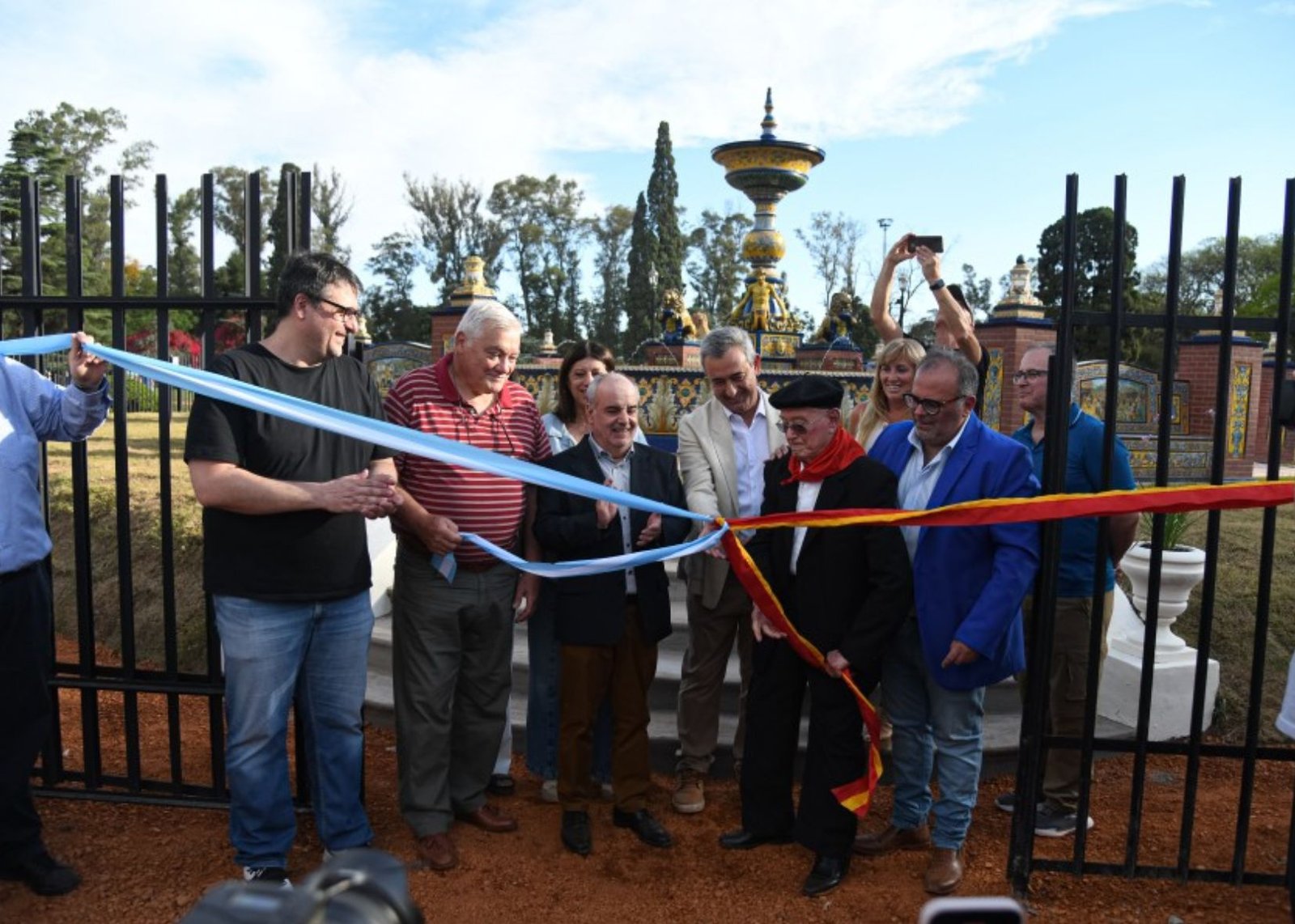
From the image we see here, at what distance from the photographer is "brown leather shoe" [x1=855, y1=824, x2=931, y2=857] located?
355 centimetres

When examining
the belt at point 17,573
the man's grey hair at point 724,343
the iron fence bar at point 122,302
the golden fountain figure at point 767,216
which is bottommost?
the belt at point 17,573

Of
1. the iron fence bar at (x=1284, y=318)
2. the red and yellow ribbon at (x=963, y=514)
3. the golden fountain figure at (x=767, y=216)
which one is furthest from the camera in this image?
the golden fountain figure at (x=767, y=216)

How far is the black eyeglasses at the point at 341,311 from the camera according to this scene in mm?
2973

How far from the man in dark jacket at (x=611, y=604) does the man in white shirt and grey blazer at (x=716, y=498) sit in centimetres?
16

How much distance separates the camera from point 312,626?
312 cm

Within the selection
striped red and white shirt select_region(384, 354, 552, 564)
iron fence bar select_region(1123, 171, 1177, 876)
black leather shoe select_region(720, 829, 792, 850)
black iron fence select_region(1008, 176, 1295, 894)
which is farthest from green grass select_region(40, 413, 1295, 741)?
striped red and white shirt select_region(384, 354, 552, 564)

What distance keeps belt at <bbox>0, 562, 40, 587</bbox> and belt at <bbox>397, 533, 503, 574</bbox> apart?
121 cm

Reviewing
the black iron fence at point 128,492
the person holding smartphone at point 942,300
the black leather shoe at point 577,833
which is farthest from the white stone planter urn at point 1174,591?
the black iron fence at point 128,492

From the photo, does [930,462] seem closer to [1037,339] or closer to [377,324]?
[1037,339]

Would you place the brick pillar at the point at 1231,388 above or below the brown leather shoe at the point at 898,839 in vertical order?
above

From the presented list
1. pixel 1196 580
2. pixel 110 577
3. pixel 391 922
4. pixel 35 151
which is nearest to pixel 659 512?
pixel 391 922

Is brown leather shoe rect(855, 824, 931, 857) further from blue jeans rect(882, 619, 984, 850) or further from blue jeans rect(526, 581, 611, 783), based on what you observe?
blue jeans rect(526, 581, 611, 783)

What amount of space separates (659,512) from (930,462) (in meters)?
0.99

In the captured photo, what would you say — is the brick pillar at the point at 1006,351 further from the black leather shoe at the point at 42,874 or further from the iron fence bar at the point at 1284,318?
the black leather shoe at the point at 42,874
